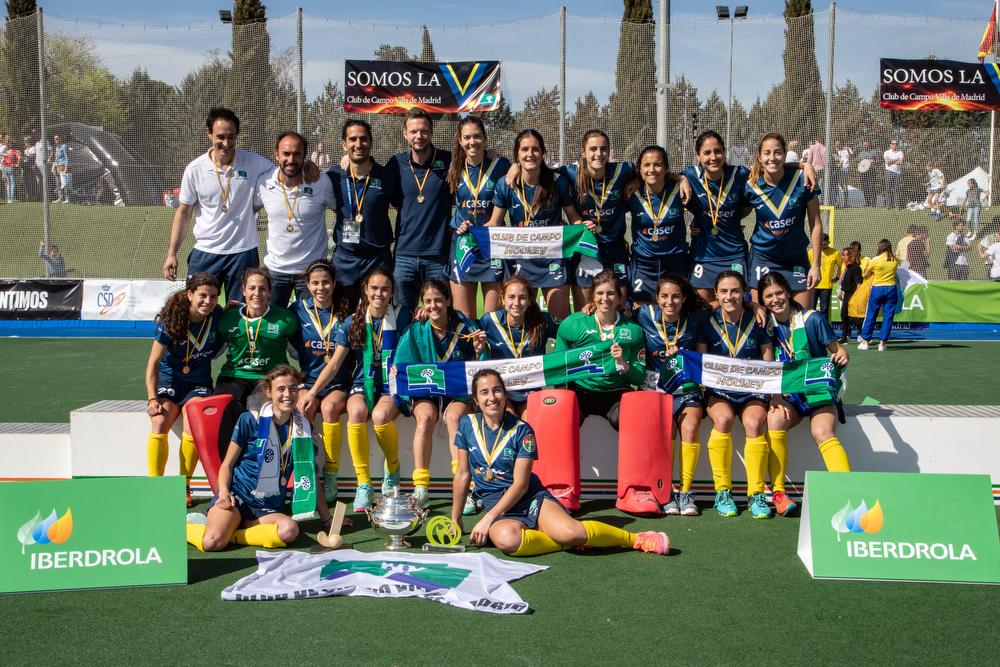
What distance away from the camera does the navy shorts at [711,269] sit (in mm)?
6574

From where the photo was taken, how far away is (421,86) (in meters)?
14.1

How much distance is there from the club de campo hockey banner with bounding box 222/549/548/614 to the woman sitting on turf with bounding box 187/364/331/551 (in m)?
0.25

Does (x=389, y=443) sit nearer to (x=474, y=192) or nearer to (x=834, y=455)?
(x=474, y=192)

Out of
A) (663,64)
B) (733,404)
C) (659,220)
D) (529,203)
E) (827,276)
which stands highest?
(663,64)

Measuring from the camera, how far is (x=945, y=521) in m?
4.54

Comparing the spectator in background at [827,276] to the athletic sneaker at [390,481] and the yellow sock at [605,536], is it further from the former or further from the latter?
the yellow sock at [605,536]

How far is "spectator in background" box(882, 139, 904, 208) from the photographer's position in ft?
48.8

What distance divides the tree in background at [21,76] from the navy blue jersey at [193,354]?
11166 millimetres

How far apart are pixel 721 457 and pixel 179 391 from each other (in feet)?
11.1

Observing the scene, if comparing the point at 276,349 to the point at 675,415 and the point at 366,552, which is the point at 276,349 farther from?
the point at 675,415

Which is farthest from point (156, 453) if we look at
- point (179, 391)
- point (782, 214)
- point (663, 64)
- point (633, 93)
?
point (633, 93)

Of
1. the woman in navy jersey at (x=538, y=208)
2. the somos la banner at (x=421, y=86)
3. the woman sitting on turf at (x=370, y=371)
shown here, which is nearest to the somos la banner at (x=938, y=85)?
the somos la banner at (x=421, y=86)

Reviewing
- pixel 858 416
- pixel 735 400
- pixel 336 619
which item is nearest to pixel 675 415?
pixel 735 400

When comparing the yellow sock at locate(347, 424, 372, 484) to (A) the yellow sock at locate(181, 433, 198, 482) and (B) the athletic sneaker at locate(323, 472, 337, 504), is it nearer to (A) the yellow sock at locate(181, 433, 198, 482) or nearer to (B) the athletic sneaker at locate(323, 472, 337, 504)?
(B) the athletic sneaker at locate(323, 472, 337, 504)
